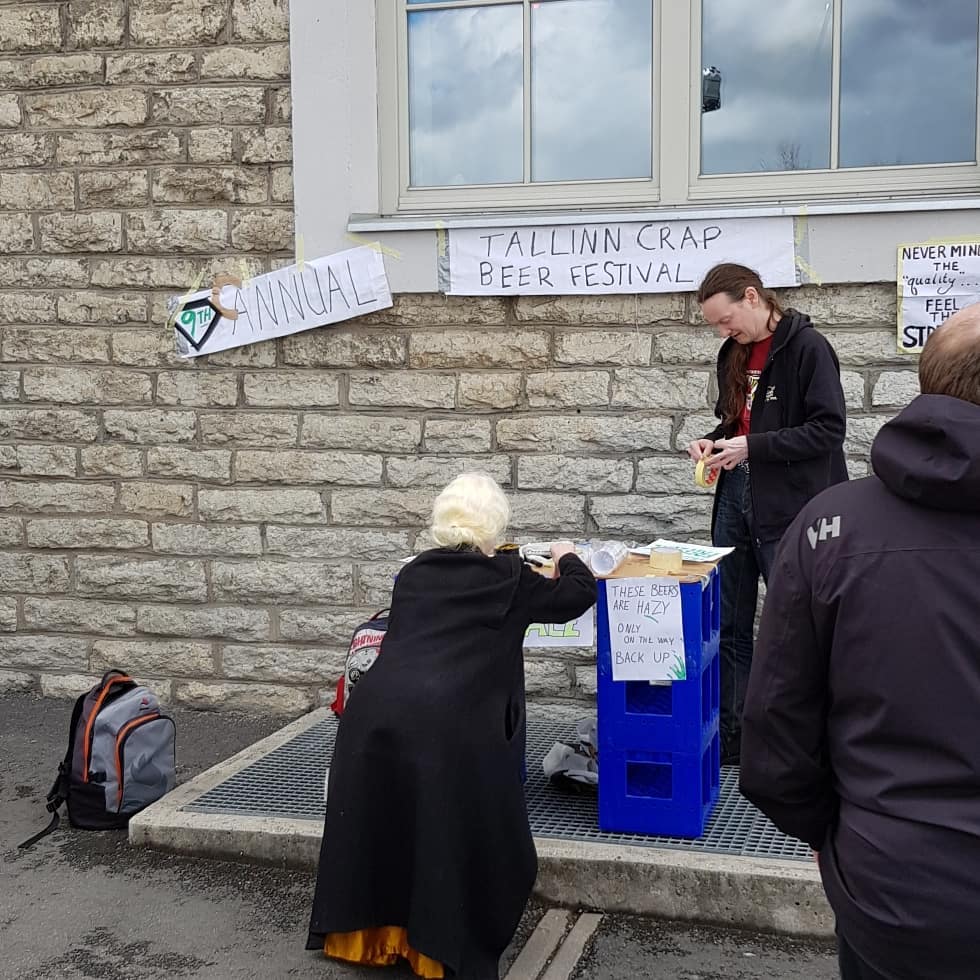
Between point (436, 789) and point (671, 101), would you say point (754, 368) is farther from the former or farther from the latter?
point (436, 789)

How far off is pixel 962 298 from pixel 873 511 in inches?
128

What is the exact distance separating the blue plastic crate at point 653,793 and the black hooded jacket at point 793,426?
930 mm

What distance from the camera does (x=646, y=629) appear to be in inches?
143

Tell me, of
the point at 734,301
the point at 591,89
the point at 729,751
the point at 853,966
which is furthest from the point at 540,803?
the point at 591,89

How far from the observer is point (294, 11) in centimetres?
519

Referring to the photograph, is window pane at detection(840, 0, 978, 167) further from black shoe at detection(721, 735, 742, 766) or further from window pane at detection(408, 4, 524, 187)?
black shoe at detection(721, 735, 742, 766)

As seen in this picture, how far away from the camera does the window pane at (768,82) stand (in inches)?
196

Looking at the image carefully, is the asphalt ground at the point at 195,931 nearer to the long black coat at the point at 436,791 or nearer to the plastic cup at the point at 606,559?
the long black coat at the point at 436,791

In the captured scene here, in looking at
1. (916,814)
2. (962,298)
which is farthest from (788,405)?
(916,814)

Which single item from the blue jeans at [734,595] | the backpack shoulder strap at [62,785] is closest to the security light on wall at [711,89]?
the blue jeans at [734,595]

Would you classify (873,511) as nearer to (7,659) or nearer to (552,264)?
(552,264)

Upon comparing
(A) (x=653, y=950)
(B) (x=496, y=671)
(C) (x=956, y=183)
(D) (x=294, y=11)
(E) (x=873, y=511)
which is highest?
(D) (x=294, y=11)

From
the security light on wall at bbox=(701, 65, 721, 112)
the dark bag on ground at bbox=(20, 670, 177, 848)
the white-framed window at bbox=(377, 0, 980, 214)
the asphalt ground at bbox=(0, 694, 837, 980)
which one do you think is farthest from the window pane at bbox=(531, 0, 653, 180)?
the asphalt ground at bbox=(0, 694, 837, 980)

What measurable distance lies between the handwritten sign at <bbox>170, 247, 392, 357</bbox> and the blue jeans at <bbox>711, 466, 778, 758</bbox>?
1.83 meters
